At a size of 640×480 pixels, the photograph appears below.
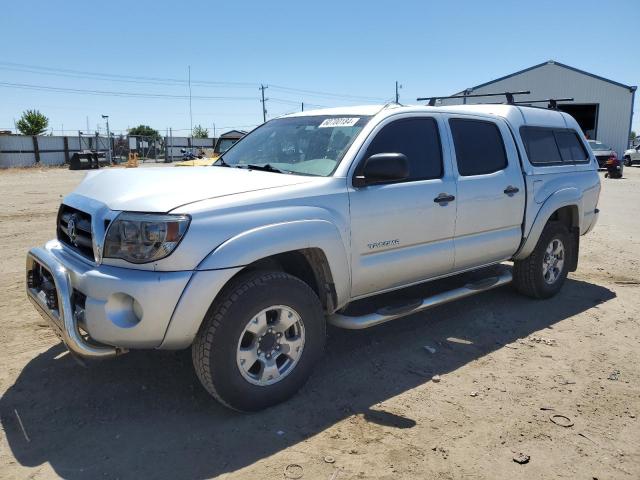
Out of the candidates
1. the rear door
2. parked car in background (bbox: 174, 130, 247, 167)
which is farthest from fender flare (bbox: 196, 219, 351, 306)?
parked car in background (bbox: 174, 130, 247, 167)

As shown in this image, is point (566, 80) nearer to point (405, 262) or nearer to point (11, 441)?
point (405, 262)

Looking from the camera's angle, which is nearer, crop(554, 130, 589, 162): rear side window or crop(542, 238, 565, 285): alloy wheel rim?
crop(542, 238, 565, 285): alloy wheel rim

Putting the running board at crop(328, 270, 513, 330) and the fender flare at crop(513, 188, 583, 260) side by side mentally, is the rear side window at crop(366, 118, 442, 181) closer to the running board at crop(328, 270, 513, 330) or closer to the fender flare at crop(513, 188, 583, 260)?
the running board at crop(328, 270, 513, 330)

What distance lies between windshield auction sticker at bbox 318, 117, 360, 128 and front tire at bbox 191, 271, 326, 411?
1366mm

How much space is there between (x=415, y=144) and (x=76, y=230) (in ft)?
8.31

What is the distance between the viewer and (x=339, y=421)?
321 cm

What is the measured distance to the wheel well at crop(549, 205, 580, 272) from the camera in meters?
5.76

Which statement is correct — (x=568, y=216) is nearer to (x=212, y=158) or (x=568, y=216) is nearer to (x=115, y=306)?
(x=115, y=306)

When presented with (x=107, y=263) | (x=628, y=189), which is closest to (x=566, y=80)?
(x=628, y=189)

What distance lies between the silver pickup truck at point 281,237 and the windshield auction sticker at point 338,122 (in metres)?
0.01

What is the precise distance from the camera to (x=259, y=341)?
3.22 meters

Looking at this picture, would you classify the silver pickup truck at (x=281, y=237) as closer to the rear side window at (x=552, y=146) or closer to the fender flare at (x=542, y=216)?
the fender flare at (x=542, y=216)

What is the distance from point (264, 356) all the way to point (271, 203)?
951 millimetres

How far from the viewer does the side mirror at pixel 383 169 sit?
3498mm
